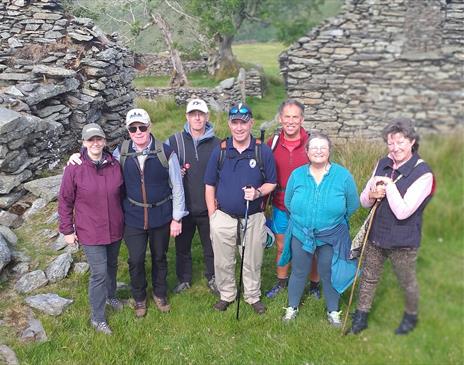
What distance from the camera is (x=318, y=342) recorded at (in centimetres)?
394

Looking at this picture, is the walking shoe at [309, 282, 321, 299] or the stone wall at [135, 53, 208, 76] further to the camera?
the stone wall at [135, 53, 208, 76]

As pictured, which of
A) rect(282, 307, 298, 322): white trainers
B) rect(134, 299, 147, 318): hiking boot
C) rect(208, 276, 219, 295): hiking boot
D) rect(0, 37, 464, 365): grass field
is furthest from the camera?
rect(208, 276, 219, 295): hiking boot

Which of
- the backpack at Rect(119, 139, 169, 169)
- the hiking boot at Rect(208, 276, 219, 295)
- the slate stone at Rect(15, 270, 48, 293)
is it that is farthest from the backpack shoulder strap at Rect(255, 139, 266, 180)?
the slate stone at Rect(15, 270, 48, 293)

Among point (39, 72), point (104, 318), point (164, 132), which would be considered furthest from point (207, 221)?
point (164, 132)

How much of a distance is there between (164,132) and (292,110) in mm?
10940

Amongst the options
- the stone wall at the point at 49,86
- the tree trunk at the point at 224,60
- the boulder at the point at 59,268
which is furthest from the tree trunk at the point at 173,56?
the boulder at the point at 59,268

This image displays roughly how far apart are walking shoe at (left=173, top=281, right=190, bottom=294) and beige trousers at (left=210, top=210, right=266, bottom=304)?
72 centimetres

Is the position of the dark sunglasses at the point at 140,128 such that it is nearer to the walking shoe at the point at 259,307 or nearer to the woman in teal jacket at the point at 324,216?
the woman in teal jacket at the point at 324,216

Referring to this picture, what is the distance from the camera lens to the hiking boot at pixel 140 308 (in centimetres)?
525

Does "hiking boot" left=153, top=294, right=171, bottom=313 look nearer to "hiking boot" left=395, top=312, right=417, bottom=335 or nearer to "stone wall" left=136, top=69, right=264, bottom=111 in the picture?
"hiking boot" left=395, top=312, right=417, bottom=335

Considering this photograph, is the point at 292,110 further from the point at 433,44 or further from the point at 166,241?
the point at 433,44

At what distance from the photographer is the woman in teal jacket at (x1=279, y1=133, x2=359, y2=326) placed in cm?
403

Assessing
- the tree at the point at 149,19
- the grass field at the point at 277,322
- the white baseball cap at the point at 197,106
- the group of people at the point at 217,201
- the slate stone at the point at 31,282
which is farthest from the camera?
the tree at the point at 149,19

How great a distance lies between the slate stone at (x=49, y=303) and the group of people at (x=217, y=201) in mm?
498
